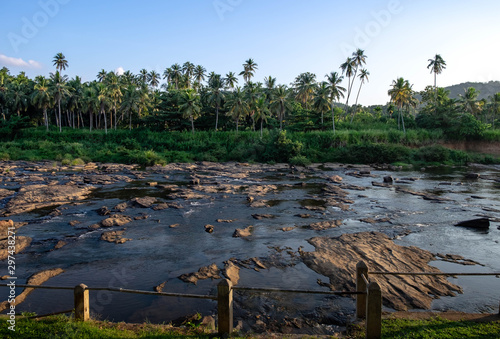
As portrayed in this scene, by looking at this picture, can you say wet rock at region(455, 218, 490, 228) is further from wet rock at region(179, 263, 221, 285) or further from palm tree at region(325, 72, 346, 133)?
palm tree at region(325, 72, 346, 133)

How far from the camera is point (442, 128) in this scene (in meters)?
64.2

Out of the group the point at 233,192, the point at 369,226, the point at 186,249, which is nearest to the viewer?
the point at 186,249

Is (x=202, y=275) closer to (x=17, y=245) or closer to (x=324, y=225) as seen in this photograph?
(x=324, y=225)

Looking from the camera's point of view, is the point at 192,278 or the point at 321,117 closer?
the point at 192,278

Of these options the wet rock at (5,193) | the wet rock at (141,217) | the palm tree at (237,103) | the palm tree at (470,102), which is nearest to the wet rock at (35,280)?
the wet rock at (141,217)

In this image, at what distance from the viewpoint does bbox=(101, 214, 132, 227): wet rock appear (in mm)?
18078

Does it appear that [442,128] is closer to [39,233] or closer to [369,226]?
[369,226]

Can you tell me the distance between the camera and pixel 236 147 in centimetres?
5872

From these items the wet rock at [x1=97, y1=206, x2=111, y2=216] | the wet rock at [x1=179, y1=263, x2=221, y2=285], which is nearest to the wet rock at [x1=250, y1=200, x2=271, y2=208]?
the wet rock at [x1=97, y1=206, x2=111, y2=216]

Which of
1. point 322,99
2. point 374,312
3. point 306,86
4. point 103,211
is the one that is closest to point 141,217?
point 103,211

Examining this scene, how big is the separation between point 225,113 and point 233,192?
41.0m

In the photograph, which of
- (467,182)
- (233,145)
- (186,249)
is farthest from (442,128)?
(186,249)

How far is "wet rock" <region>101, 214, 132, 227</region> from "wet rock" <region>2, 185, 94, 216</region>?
19.9 ft

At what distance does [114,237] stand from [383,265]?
11.8m
